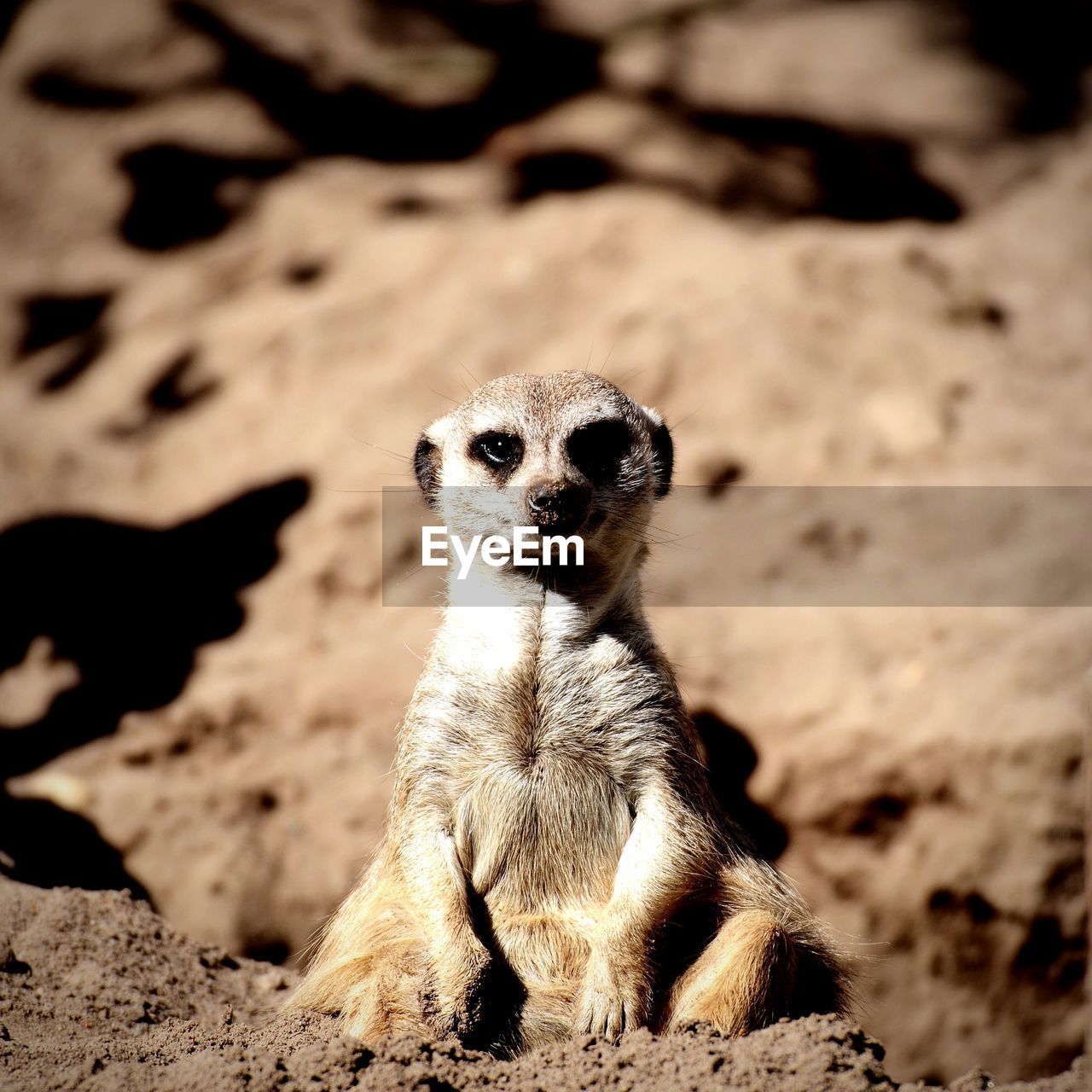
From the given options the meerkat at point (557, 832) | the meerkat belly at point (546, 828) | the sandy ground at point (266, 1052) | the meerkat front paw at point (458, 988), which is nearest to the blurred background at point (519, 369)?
the sandy ground at point (266, 1052)

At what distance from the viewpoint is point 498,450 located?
2600 millimetres

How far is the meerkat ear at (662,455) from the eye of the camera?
279 cm

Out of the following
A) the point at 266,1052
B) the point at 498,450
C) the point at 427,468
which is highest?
the point at 498,450

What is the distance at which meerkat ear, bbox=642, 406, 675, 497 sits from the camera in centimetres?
279

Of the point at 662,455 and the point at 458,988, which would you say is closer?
the point at 458,988

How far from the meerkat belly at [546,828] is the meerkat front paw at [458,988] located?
199 mm

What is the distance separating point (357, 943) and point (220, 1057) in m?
0.52

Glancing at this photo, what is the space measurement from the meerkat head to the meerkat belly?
0.45 metres

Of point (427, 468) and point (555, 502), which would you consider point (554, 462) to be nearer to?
point (555, 502)

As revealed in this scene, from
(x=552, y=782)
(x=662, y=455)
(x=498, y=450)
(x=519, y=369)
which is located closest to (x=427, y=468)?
(x=498, y=450)

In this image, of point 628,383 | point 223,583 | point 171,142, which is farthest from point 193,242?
point 628,383

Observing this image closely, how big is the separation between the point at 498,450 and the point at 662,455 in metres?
0.46

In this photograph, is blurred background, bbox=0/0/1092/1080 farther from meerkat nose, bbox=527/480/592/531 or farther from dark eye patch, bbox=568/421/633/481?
meerkat nose, bbox=527/480/592/531

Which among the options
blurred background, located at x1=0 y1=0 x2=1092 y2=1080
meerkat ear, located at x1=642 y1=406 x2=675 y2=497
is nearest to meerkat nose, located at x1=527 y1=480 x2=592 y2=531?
meerkat ear, located at x1=642 y1=406 x2=675 y2=497
